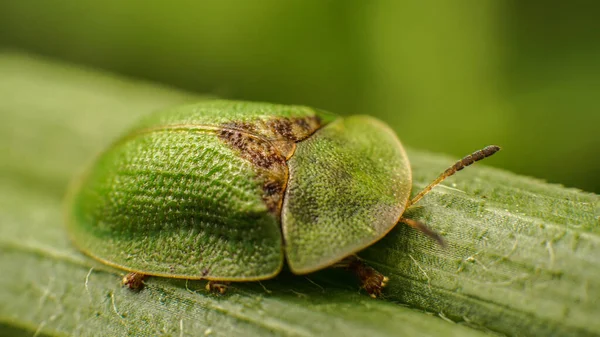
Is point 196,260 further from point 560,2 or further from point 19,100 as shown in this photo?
point 560,2

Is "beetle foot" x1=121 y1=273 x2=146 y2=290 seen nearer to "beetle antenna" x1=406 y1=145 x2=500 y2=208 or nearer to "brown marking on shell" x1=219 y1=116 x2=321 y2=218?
"brown marking on shell" x1=219 y1=116 x2=321 y2=218

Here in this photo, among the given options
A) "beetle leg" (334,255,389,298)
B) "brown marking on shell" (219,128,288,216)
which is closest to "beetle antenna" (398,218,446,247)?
"beetle leg" (334,255,389,298)

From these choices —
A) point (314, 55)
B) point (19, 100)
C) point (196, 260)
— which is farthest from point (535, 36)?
point (19, 100)

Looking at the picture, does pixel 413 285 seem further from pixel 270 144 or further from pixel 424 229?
pixel 270 144

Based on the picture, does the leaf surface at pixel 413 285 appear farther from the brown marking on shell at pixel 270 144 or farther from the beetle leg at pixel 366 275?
the brown marking on shell at pixel 270 144

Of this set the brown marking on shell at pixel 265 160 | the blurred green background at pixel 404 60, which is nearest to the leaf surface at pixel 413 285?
the brown marking on shell at pixel 265 160

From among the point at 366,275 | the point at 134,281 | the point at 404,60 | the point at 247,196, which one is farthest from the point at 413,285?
the point at 404,60
